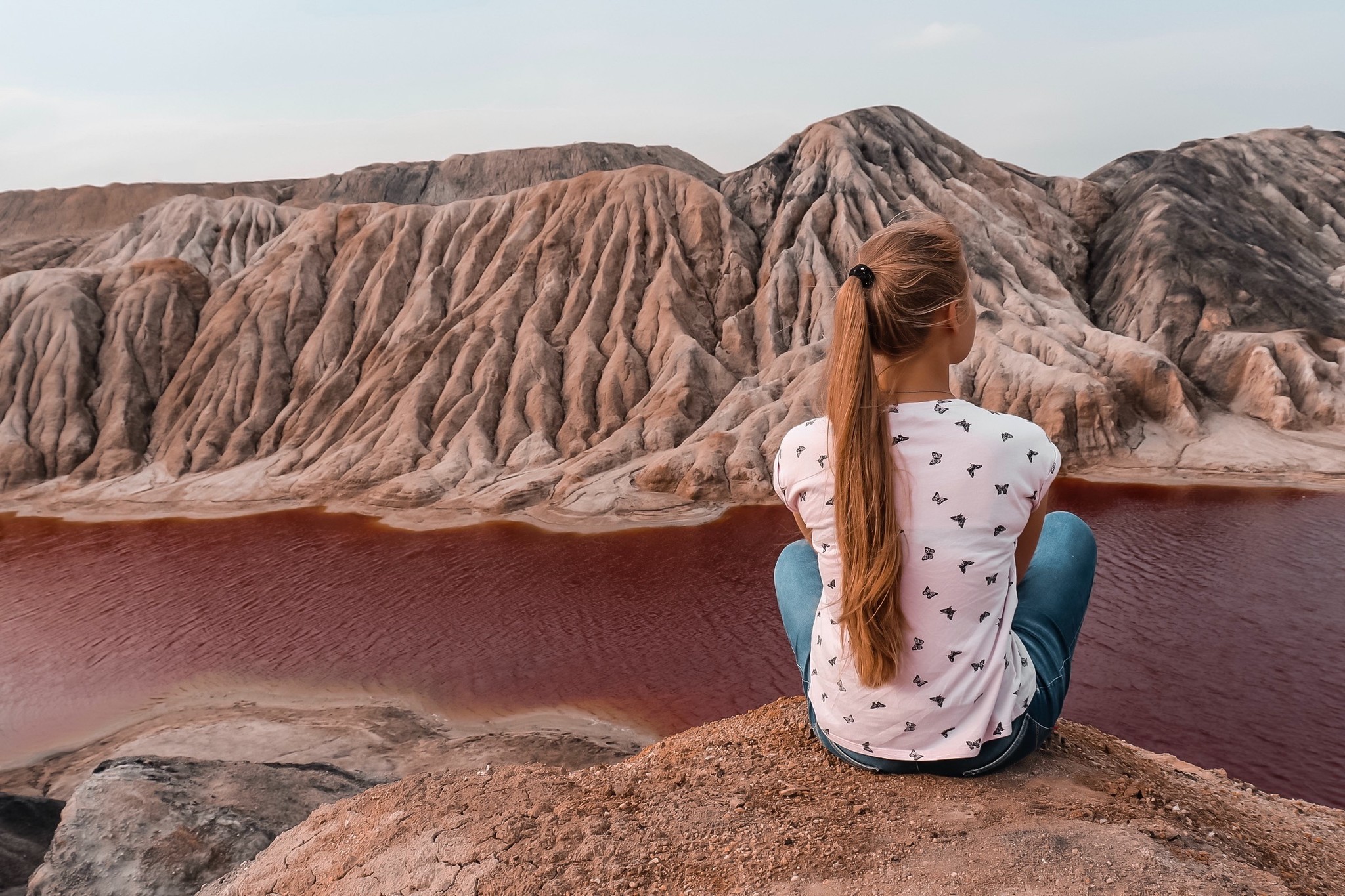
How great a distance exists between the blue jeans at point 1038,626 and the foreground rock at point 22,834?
765 centimetres

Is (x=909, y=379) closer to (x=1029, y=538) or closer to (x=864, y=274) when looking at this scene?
(x=864, y=274)

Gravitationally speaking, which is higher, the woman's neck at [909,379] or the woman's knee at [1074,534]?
the woman's neck at [909,379]

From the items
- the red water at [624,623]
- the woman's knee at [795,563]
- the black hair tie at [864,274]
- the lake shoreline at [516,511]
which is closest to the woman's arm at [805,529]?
→ the woman's knee at [795,563]

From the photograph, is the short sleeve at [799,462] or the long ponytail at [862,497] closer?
the long ponytail at [862,497]

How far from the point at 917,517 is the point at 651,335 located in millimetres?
29913

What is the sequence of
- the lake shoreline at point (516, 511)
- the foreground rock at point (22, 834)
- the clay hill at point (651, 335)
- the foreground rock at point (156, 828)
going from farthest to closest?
the clay hill at point (651, 335)
the lake shoreline at point (516, 511)
the foreground rock at point (22, 834)
the foreground rock at point (156, 828)

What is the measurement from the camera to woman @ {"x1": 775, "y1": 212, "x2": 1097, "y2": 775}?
2475 millimetres

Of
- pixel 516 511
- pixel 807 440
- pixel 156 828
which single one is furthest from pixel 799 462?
pixel 516 511

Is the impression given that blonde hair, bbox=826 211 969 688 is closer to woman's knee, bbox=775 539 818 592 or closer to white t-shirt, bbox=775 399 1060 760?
white t-shirt, bbox=775 399 1060 760

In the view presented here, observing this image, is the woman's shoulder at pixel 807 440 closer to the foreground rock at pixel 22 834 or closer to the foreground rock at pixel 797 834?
the foreground rock at pixel 797 834

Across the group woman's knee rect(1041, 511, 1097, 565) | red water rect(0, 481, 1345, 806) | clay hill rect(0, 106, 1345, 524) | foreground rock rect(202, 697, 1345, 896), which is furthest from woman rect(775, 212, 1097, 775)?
clay hill rect(0, 106, 1345, 524)

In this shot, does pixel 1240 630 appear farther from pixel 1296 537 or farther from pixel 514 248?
pixel 514 248

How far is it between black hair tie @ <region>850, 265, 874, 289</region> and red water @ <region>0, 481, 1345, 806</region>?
33.4 ft

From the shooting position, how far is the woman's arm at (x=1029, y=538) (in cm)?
264
